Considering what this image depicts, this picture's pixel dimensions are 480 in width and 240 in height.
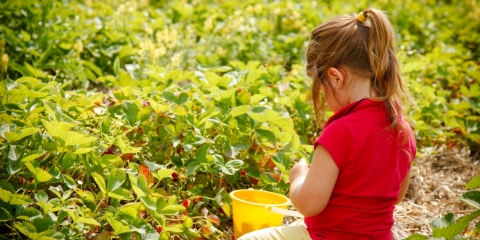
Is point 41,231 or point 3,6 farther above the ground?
point 3,6

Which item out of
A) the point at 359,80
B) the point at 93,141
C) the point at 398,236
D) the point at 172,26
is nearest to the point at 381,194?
the point at 359,80

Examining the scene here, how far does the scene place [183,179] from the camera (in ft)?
7.72

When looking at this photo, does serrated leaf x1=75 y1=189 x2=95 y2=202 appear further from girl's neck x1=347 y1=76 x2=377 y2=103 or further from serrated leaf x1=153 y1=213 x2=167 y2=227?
girl's neck x1=347 y1=76 x2=377 y2=103

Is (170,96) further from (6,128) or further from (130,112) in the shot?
(6,128)

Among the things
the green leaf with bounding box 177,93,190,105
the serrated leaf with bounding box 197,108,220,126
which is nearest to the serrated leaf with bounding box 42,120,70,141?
the serrated leaf with bounding box 197,108,220,126

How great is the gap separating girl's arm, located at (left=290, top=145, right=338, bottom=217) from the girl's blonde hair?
Answer: 0.24 m

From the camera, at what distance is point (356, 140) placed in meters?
1.66

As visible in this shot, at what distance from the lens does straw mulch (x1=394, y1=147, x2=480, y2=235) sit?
8.62 ft

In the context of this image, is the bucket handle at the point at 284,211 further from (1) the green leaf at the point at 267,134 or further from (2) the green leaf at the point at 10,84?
(2) the green leaf at the point at 10,84

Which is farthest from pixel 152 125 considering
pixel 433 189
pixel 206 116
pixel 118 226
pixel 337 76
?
pixel 433 189

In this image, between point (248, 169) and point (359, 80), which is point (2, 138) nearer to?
point (248, 169)

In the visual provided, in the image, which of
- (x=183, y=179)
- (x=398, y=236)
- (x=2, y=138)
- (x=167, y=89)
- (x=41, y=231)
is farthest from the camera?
(x=167, y=89)

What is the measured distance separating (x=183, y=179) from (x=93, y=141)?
1.52ft

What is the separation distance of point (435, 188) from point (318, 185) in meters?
1.62
